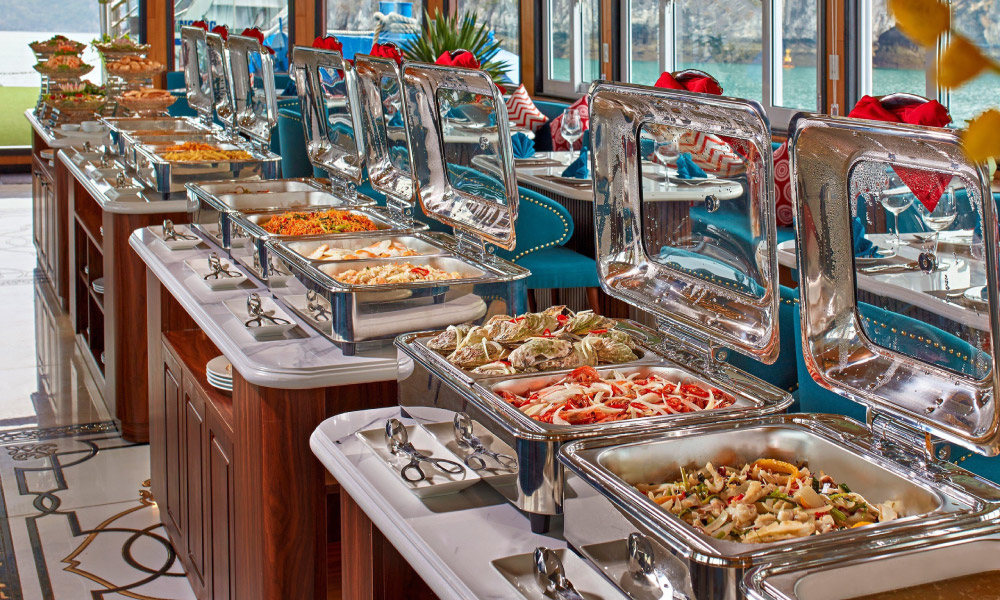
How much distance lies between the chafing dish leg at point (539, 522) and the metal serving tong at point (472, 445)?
66mm

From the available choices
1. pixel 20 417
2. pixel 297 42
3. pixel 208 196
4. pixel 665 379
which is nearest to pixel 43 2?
pixel 297 42

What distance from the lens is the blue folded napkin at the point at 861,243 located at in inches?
42.7

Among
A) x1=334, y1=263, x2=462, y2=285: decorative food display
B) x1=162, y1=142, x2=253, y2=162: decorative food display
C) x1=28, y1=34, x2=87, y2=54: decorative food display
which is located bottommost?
x1=334, y1=263, x2=462, y2=285: decorative food display

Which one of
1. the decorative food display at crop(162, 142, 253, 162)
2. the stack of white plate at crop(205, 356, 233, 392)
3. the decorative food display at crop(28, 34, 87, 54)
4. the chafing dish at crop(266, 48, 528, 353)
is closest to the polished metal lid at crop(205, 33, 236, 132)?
the decorative food display at crop(162, 142, 253, 162)

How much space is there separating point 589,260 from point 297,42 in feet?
19.7

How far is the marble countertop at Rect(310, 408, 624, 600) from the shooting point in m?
1.11

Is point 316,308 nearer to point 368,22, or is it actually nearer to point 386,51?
point 386,51

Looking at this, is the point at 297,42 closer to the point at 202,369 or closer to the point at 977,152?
the point at 202,369

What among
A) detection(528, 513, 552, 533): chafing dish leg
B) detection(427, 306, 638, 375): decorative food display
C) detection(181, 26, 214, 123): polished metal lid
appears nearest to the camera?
detection(528, 513, 552, 533): chafing dish leg

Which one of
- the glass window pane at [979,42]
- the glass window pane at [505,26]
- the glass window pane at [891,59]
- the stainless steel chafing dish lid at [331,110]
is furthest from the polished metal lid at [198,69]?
the glass window pane at [505,26]

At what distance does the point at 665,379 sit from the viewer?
56.2 inches

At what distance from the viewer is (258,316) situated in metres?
2.06

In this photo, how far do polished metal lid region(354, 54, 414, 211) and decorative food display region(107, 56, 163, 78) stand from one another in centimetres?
339

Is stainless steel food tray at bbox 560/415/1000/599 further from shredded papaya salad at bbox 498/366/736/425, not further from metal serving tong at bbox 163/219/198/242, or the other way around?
metal serving tong at bbox 163/219/198/242
